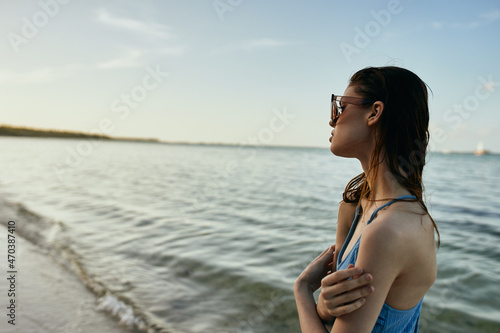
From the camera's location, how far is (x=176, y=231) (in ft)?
27.6

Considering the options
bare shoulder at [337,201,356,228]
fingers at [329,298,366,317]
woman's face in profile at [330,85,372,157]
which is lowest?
fingers at [329,298,366,317]

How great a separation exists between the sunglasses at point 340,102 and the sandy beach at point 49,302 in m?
3.49

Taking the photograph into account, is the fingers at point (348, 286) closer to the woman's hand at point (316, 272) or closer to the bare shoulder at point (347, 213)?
the woman's hand at point (316, 272)

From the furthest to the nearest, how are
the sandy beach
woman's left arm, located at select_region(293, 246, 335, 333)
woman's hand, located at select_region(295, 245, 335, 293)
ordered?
1. the sandy beach
2. woman's hand, located at select_region(295, 245, 335, 293)
3. woman's left arm, located at select_region(293, 246, 335, 333)

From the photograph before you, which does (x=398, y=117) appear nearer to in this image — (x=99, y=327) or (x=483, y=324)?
(x=99, y=327)

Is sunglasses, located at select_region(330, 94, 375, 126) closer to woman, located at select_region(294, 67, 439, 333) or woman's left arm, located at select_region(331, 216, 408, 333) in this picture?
woman, located at select_region(294, 67, 439, 333)

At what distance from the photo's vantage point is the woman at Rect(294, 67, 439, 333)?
1388 millimetres

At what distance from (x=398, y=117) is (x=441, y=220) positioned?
9.86m

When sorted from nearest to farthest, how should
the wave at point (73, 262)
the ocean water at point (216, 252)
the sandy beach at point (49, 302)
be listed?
the sandy beach at point (49, 302) → the wave at point (73, 262) → the ocean water at point (216, 252)

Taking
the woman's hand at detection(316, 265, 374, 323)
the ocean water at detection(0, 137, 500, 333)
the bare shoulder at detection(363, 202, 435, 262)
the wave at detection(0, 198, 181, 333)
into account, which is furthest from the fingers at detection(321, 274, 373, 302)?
the wave at detection(0, 198, 181, 333)

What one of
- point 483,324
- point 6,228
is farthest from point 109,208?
point 483,324

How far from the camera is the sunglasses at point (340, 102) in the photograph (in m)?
1.68

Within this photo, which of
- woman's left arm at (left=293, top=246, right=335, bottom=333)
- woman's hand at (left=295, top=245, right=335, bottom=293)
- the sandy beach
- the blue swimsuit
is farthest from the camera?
the sandy beach

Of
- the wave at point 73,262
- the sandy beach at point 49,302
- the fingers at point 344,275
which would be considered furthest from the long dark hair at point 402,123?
the sandy beach at point 49,302
